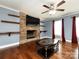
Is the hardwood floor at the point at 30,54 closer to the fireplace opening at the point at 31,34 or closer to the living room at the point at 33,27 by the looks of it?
the living room at the point at 33,27

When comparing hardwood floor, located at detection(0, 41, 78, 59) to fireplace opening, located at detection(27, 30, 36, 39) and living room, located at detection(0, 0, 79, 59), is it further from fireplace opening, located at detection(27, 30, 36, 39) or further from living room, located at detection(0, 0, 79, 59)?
fireplace opening, located at detection(27, 30, 36, 39)

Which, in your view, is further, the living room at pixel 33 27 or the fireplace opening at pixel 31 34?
the fireplace opening at pixel 31 34

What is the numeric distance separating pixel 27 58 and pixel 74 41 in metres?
4.26

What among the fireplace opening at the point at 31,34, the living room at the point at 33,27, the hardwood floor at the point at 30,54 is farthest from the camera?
the fireplace opening at the point at 31,34

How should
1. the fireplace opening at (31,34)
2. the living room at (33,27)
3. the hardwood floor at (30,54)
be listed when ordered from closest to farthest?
the hardwood floor at (30,54), the living room at (33,27), the fireplace opening at (31,34)

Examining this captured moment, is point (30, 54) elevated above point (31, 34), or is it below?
below

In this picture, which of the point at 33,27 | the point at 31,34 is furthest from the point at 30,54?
the point at 33,27

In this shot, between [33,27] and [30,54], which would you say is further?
[33,27]

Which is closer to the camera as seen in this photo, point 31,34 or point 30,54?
point 30,54

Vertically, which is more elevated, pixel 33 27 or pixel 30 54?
pixel 33 27

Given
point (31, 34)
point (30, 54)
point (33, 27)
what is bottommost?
point (30, 54)

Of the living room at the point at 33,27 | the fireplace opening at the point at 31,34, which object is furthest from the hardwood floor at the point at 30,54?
the fireplace opening at the point at 31,34

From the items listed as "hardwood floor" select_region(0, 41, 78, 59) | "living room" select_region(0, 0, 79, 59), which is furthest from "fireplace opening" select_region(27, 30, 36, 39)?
"hardwood floor" select_region(0, 41, 78, 59)

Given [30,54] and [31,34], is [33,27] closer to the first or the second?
[31,34]
